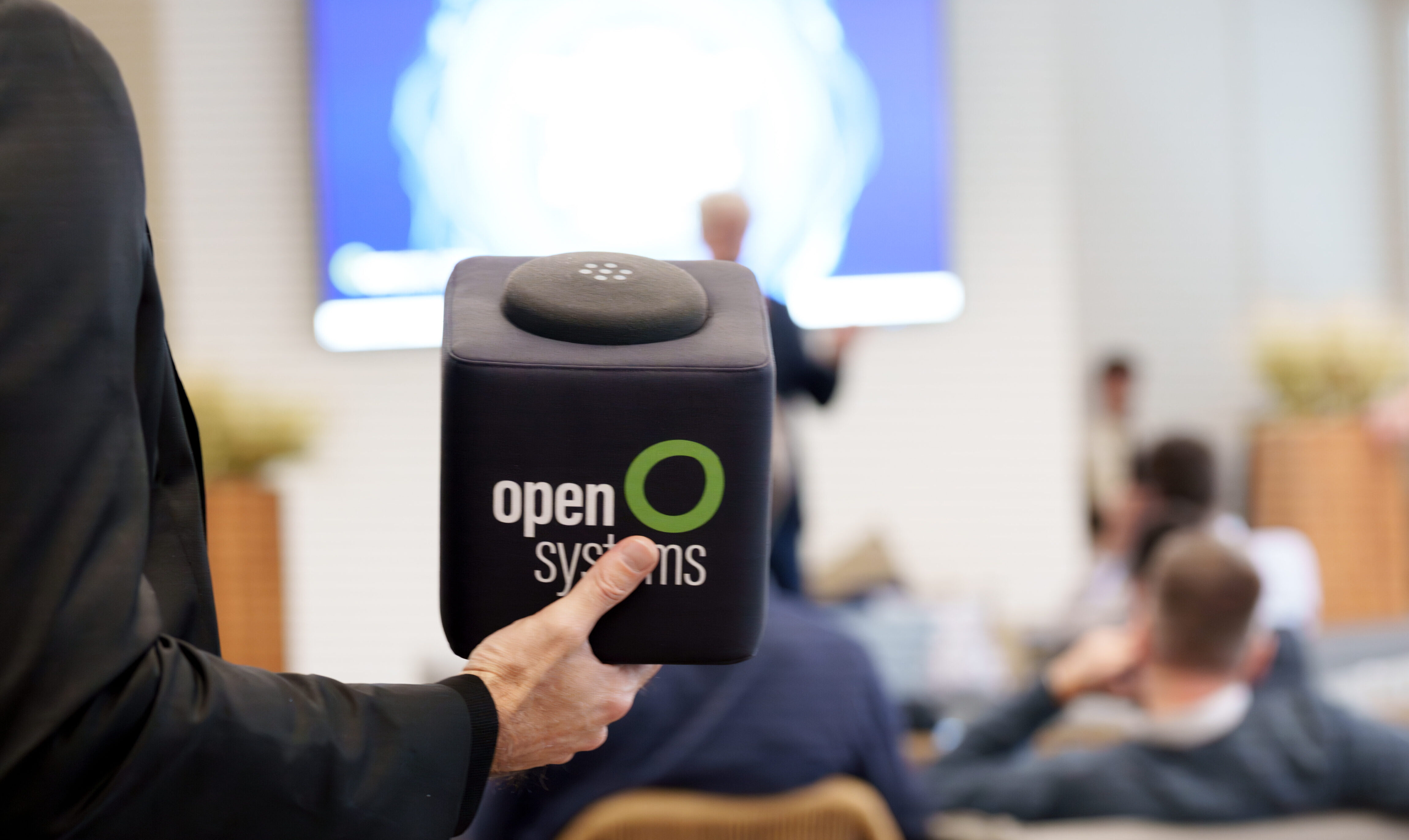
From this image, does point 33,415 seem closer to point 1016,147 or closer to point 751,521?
point 751,521

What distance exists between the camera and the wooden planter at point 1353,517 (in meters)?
3.86

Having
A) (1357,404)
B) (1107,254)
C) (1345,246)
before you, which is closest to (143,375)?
(1357,404)

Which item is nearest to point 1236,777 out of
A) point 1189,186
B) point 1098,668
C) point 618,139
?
point 1098,668

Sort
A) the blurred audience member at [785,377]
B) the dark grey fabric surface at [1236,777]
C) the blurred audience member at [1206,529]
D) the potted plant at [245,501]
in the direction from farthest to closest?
1. the blurred audience member at [1206,529]
2. the potted plant at [245,501]
3. the blurred audience member at [785,377]
4. the dark grey fabric surface at [1236,777]

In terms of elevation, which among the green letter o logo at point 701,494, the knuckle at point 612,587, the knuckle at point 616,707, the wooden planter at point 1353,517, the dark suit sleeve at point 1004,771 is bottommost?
the wooden planter at point 1353,517

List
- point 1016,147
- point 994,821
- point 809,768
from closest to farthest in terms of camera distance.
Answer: point 809,768
point 994,821
point 1016,147

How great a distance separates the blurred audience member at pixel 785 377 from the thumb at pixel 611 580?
4.62 ft

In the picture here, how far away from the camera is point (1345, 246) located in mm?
5707

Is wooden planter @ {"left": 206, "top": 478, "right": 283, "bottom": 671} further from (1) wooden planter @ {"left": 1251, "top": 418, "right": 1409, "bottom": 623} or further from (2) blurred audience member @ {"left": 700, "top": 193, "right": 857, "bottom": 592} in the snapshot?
(1) wooden planter @ {"left": 1251, "top": 418, "right": 1409, "bottom": 623}

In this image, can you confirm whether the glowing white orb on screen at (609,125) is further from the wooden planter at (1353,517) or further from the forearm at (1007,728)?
the forearm at (1007,728)

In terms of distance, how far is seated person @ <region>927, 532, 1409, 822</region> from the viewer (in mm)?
1467

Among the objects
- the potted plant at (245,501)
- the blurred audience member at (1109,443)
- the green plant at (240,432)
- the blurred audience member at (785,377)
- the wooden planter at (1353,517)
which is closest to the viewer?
the blurred audience member at (785,377)

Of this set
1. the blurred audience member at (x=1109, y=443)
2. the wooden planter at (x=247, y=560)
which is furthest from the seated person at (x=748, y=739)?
the blurred audience member at (x=1109, y=443)

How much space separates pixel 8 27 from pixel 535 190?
123 inches
